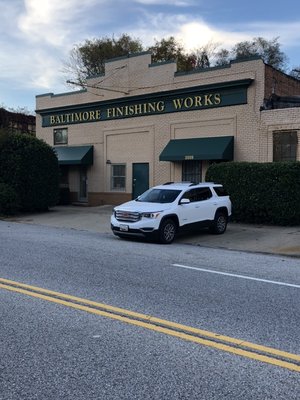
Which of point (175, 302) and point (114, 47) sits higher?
point (114, 47)

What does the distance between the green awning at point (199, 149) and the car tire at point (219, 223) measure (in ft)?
15.8

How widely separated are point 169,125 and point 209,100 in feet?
8.03

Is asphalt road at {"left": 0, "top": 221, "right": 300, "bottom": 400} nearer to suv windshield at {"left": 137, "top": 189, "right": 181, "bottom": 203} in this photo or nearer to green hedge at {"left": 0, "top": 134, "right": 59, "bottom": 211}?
suv windshield at {"left": 137, "top": 189, "right": 181, "bottom": 203}

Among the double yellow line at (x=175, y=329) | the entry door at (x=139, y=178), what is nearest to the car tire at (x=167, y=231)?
the double yellow line at (x=175, y=329)

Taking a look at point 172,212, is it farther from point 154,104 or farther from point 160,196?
point 154,104

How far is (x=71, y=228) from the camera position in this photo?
56.7ft

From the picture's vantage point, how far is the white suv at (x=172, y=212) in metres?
13.0

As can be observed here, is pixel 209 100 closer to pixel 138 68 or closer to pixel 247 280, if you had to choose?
pixel 138 68

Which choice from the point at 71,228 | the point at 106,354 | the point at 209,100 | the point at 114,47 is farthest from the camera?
the point at 114,47

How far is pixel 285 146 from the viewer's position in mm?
18797

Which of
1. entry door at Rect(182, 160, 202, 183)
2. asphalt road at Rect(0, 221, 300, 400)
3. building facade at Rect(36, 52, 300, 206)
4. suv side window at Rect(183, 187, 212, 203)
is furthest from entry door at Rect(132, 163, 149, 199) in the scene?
asphalt road at Rect(0, 221, 300, 400)

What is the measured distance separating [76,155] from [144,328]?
21263 mm

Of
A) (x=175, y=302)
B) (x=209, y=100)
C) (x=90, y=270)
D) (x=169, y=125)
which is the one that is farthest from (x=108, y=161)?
(x=175, y=302)

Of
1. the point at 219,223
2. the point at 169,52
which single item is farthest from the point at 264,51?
the point at 219,223
